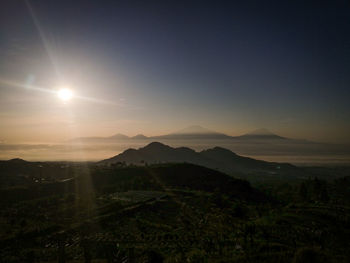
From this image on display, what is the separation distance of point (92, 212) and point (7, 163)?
503 feet

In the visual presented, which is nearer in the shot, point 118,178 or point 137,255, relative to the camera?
point 137,255

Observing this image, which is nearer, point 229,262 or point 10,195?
point 229,262

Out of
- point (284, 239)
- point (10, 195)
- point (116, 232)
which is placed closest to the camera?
point (284, 239)

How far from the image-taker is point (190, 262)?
16.5 meters

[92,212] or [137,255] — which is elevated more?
[137,255]

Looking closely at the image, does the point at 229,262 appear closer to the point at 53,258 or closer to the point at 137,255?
the point at 137,255

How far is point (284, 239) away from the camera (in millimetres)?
22672

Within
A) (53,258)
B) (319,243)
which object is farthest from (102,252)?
(319,243)

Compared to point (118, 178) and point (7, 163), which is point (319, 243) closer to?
point (118, 178)

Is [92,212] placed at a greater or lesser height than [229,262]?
lesser

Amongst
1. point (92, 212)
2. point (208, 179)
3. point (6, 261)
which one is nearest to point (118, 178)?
point (208, 179)

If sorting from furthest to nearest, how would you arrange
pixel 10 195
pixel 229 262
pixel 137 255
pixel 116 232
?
pixel 10 195, pixel 116 232, pixel 137 255, pixel 229 262

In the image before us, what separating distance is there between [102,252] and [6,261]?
758cm

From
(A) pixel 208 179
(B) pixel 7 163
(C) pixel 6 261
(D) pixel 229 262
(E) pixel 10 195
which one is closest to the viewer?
(D) pixel 229 262
